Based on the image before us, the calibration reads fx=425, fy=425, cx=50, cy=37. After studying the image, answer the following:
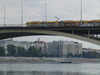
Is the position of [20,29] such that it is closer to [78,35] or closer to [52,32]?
[52,32]

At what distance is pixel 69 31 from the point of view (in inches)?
2960

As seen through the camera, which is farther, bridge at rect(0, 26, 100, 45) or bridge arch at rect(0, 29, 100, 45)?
bridge at rect(0, 26, 100, 45)

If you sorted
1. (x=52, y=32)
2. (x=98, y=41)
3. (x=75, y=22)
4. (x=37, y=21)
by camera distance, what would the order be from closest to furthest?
(x=98, y=41) < (x=52, y=32) < (x=75, y=22) < (x=37, y=21)

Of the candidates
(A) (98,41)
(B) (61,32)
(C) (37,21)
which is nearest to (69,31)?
(B) (61,32)

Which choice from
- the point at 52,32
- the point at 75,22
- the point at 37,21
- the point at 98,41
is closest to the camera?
the point at 98,41

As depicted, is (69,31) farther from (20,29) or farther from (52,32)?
(20,29)

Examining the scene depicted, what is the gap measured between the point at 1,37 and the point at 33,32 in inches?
524

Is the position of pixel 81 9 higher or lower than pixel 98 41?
higher

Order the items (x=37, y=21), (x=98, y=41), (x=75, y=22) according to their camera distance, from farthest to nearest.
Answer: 1. (x=37, y=21)
2. (x=75, y=22)
3. (x=98, y=41)

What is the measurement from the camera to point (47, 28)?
2953 inches

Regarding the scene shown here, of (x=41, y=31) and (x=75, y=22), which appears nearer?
(x=41, y=31)

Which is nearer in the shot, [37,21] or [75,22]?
[75,22]

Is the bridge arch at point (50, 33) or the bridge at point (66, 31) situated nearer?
the bridge arch at point (50, 33)

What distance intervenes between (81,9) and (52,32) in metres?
8.25
